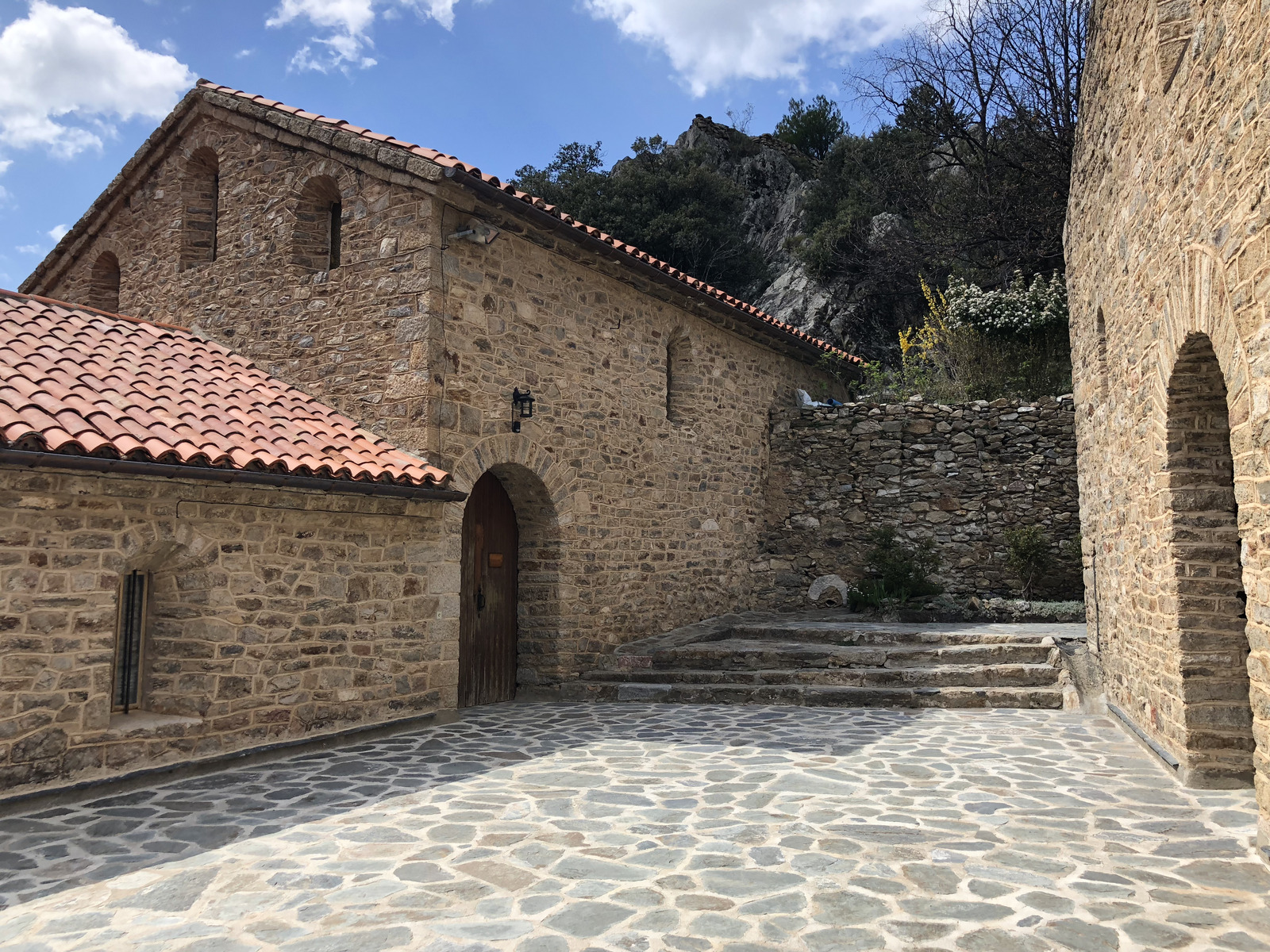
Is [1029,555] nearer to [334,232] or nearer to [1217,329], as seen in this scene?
[1217,329]

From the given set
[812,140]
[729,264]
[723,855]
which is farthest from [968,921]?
[812,140]

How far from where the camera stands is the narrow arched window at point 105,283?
36.9ft

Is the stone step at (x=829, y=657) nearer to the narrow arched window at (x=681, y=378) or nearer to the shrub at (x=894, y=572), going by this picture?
the shrub at (x=894, y=572)

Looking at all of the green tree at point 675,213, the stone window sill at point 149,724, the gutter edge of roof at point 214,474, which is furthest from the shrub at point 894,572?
the green tree at point 675,213

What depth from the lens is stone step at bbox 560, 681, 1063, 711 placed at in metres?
8.52

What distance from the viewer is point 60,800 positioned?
5.31 metres

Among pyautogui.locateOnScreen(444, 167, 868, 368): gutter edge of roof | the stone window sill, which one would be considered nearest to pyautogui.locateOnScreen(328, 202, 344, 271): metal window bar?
pyautogui.locateOnScreen(444, 167, 868, 368): gutter edge of roof

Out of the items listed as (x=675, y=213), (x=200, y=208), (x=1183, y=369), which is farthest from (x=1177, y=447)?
(x=675, y=213)

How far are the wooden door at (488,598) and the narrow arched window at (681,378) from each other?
125 inches

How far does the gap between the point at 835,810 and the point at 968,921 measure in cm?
163

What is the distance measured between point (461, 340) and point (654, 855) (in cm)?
544

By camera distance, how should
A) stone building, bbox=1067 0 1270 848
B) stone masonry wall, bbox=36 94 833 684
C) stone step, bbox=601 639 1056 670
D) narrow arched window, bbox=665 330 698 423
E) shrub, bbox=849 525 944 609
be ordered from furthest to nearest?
shrub, bbox=849 525 944 609, narrow arched window, bbox=665 330 698 423, stone step, bbox=601 639 1056 670, stone masonry wall, bbox=36 94 833 684, stone building, bbox=1067 0 1270 848

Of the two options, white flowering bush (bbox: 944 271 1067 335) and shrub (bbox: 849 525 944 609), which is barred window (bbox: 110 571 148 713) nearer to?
shrub (bbox: 849 525 944 609)

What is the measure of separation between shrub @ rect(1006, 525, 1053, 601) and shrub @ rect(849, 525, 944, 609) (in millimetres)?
1019
